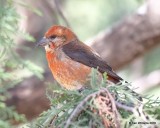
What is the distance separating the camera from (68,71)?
4391 millimetres

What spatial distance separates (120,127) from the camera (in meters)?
2.17

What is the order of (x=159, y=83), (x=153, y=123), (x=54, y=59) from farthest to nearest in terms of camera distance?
(x=159, y=83)
(x=54, y=59)
(x=153, y=123)

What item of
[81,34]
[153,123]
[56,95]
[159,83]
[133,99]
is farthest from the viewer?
→ [81,34]

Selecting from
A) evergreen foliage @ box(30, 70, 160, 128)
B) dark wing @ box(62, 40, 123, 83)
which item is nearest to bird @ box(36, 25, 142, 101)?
dark wing @ box(62, 40, 123, 83)

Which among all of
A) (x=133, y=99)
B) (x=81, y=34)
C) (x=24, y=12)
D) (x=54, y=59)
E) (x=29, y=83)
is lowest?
(x=133, y=99)

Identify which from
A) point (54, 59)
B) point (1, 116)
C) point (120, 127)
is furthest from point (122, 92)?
point (1, 116)

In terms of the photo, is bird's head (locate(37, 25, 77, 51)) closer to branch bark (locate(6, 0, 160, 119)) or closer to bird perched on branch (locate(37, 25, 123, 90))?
bird perched on branch (locate(37, 25, 123, 90))

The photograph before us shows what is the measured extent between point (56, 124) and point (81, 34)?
26.9ft

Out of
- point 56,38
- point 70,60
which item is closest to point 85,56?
point 70,60

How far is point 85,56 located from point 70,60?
0.48ft

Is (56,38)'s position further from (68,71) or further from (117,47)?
(117,47)

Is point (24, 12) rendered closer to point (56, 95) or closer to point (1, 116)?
point (1, 116)

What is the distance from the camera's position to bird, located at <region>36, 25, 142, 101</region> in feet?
14.0

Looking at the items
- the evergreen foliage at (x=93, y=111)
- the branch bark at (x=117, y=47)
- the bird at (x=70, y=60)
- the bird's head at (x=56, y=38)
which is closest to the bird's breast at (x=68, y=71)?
the bird at (x=70, y=60)
